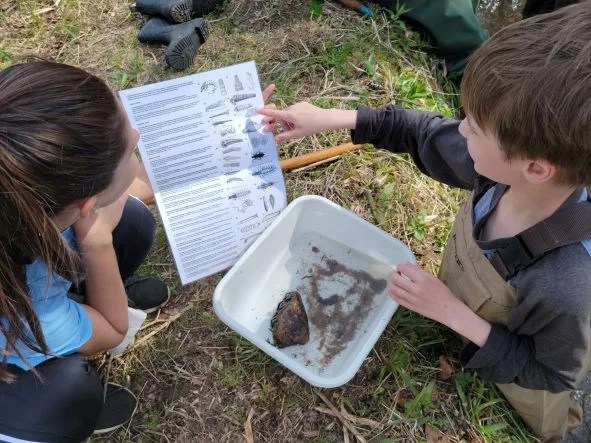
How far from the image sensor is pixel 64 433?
4.73 ft

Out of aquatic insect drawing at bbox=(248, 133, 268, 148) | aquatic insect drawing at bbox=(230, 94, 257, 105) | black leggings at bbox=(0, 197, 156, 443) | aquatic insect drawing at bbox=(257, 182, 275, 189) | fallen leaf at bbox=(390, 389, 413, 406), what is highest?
aquatic insect drawing at bbox=(230, 94, 257, 105)

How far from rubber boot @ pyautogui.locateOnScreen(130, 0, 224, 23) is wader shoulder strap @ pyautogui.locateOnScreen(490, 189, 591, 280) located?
1.99 metres

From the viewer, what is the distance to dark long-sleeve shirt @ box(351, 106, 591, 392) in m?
1.21

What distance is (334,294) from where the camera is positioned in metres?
1.93

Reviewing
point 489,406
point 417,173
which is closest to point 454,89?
point 417,173

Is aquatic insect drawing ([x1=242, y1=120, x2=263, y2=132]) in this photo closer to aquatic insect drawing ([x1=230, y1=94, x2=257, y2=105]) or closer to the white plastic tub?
aquatic insect drawing ([x1=230, y1=94, x2=257, y2=105])

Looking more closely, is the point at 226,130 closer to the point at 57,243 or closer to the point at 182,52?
the point at 57,243

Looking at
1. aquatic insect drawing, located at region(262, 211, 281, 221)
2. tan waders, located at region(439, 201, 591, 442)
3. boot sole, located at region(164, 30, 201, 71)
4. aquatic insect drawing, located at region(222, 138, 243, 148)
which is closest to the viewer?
tan waders, located at region(439, 201, 591, 442)

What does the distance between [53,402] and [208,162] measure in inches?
34.9

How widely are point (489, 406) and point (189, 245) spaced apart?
1189mm

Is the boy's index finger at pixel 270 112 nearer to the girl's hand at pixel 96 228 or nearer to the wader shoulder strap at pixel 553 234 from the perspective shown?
the girl's hand at pixel 96 228

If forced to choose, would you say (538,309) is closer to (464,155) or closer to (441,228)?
(464,155)

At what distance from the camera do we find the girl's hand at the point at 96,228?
1.43m

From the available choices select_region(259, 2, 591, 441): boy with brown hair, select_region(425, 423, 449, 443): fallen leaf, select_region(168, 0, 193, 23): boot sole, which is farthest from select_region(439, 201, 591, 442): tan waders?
select_region(168, 0, 193, 23): boot sole
